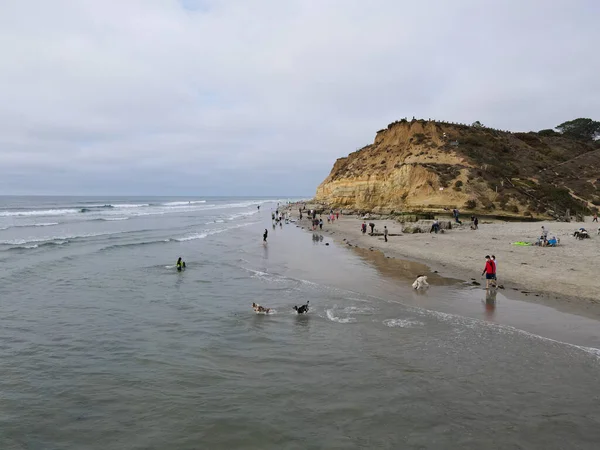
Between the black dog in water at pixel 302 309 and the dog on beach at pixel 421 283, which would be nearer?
the black dog in water at pixel 302 309

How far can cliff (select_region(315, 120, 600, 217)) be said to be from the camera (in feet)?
145

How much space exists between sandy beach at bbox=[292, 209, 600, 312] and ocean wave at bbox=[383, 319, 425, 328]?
539cm

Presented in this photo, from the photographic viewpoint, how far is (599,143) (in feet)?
257

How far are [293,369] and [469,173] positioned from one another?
147ft

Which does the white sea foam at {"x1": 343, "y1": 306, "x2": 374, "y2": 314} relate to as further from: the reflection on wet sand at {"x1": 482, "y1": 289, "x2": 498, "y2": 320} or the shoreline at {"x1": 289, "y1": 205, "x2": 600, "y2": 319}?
the shoreline at {"x1": 289, "y1": 205, "x2": 600, "y2": 319}

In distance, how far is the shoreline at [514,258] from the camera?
13.9m

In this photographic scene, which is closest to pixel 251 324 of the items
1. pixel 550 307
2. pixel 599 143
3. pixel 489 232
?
pixel 550 307

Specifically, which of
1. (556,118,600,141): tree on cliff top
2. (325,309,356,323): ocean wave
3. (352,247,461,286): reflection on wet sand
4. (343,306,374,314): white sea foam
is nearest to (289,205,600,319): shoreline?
(352,247,461,286): reflection on wet sand

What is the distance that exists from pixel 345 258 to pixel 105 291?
13.6 meters

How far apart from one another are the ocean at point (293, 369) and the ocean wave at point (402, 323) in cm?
12

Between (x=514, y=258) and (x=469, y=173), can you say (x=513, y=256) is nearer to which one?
(x=514, y=258)

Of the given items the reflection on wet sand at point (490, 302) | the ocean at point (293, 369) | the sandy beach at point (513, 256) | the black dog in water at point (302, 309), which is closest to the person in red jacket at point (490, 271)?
the reflection on wet sand at point (490, 302)

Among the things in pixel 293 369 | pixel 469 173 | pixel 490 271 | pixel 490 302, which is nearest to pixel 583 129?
pixel 469 173

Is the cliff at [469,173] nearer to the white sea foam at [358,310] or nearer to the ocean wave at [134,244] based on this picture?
the ocean wave at [134,244]
